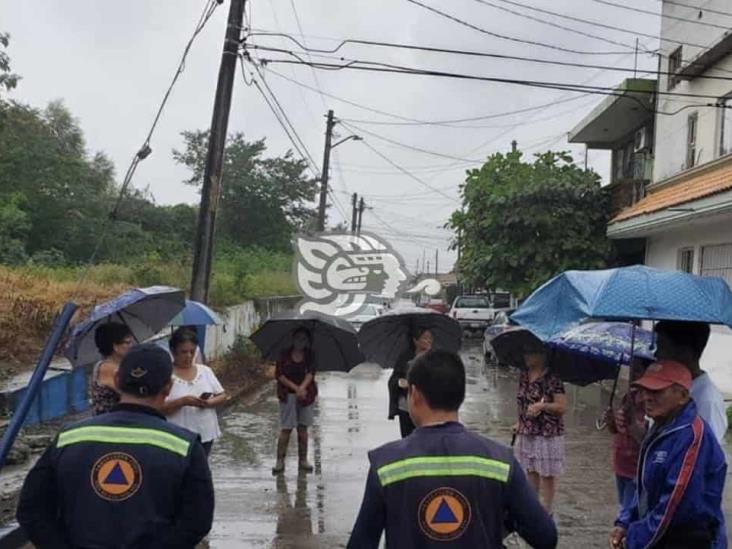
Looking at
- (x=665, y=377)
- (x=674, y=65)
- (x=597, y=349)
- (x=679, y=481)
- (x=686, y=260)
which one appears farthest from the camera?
(x=674, y=65)

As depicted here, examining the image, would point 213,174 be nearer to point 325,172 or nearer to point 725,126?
point 725,126

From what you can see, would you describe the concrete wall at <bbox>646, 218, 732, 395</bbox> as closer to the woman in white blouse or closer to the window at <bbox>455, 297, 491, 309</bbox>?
the woman in white blouse

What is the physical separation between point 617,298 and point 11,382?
6.86 m

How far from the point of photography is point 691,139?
15.5 m

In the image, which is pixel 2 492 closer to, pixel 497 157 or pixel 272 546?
pixel 272 546

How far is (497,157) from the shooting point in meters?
18.6

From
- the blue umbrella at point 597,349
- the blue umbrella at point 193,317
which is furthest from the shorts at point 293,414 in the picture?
the blue umbrella at point 597,349

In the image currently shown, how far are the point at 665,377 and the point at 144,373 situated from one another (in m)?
2.05

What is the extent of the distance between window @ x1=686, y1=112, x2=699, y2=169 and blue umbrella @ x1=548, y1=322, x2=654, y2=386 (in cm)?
1145

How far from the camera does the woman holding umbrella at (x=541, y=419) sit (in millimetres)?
5613

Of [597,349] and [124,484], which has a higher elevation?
[597,349]

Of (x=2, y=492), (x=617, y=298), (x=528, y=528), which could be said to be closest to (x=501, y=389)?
(x=2, y=492)

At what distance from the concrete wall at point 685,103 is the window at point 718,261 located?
199 cm

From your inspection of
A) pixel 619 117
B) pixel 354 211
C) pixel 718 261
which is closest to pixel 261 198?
pixel 354 211
